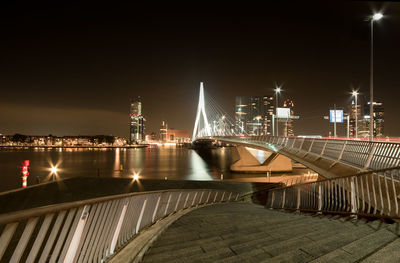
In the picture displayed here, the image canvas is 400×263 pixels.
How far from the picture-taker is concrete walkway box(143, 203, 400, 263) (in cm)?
306

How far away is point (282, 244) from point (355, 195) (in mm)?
4024

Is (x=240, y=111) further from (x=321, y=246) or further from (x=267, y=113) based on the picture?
(x=321, y=246)

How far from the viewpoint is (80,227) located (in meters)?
2.55

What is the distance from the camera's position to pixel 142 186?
20.3 m

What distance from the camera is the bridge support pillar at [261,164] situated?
1518 inches

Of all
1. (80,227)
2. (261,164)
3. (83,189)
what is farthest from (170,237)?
(261,164)

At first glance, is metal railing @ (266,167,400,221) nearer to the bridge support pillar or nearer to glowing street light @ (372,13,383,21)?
glowing street light @ (372,13,383,21)

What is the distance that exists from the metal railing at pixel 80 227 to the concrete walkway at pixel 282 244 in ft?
1.78

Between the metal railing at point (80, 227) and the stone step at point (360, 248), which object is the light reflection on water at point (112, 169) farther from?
the stone step at point (360, 248)

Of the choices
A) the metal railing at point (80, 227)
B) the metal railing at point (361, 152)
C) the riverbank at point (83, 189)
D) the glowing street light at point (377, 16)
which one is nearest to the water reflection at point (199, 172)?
the riverbank at point (83, 189)

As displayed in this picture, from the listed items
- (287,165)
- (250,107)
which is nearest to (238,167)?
(287,165)

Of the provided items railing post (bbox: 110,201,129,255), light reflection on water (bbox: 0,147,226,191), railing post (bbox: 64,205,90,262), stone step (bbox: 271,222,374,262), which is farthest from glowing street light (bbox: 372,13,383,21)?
light reflection on water (bbox: 0,147,226,191)

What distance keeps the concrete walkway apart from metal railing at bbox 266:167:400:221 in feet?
2.81

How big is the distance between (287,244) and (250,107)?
146969 millimetres
